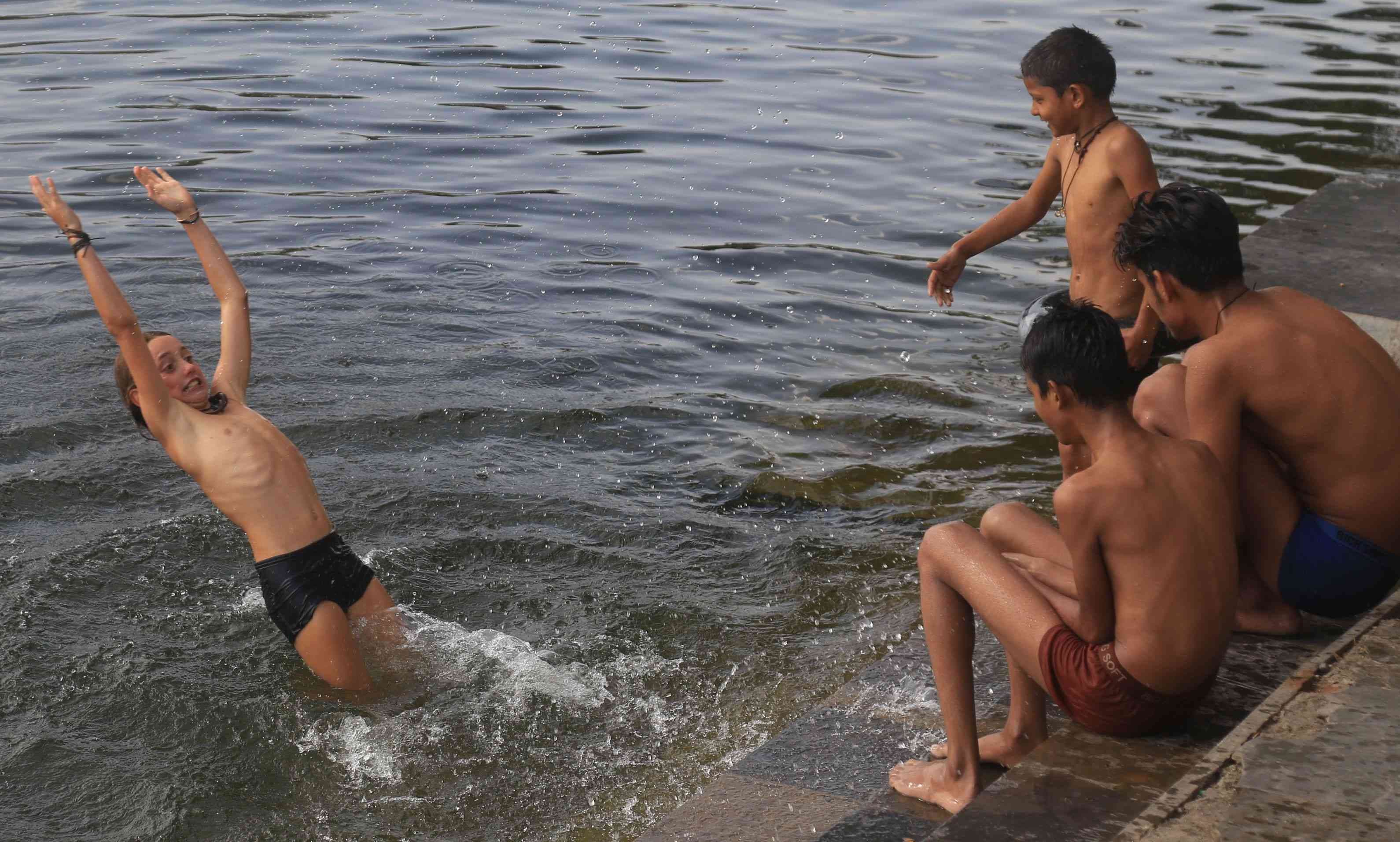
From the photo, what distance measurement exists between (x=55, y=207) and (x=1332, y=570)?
409 cm

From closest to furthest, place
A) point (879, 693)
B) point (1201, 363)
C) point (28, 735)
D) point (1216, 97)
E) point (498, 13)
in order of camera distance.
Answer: point (1201, 363) → point (879, 693) → point (28, 735) → point (1216, 97) → point (498, 13)

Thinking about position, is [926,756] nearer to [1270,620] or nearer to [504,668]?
[1270,620]

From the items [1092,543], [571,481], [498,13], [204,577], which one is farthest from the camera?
[498,13]

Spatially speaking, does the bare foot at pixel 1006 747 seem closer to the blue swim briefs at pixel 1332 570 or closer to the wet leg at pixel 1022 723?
the wet leg at pixel 1022 723

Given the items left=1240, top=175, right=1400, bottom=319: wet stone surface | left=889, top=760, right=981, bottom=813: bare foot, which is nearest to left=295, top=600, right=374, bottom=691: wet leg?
left=889, top=760, right=981, bottom=813: bare foot

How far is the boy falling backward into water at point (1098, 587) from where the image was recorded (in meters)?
3.31

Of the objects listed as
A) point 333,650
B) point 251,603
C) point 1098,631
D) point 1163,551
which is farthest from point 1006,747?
point 251,603

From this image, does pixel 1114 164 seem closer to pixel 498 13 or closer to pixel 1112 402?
pixel 1112 402

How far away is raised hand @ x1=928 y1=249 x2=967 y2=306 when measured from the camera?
6.02 m

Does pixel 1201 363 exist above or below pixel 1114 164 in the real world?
below

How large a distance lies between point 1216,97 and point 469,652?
38.3ft

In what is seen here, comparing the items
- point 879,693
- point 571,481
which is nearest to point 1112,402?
point 879,693

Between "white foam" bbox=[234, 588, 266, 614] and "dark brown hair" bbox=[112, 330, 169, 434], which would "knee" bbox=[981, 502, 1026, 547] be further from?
"white foam" bbox=[234, 588, 266, 614]

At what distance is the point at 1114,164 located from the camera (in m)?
5.41
